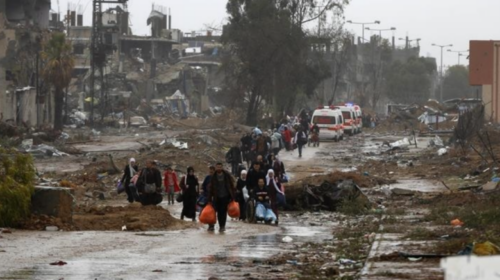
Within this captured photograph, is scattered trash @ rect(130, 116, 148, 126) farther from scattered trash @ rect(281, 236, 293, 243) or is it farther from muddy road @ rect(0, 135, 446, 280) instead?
scattered trash @ rect(281, 236, 293, 243)

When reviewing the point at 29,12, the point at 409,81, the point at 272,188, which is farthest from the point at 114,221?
the point at 409,81

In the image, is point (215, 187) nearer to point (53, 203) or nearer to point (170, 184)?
point (53, 203)

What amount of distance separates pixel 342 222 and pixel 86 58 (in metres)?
94.1

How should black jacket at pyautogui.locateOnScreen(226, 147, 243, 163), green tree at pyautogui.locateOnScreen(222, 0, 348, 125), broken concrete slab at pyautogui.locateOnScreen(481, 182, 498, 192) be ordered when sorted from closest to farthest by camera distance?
broken concrete slab at pyautogui.locateOnScreen(481, 182, 498, 192), black jacket at pyautogui.locateOnScreen(226, 147, 243, 163), green tree at pyautogui.locateOnScreen(222, 0, 348, 125)

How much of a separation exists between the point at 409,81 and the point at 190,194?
137 m

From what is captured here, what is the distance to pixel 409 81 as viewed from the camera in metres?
157

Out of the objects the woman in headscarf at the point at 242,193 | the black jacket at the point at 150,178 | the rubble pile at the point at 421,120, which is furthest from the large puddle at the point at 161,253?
the rubble pile at the point at 421,120

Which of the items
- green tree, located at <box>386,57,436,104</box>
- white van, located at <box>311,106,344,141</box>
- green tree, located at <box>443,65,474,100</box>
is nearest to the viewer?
white van, located at <box>311,106,344,141</box>

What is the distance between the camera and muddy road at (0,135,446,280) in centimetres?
1363

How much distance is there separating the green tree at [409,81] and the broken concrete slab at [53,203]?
138m

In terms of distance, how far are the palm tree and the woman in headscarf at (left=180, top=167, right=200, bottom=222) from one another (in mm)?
48358

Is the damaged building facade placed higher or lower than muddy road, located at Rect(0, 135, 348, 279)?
higher

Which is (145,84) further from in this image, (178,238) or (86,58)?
(178,238)

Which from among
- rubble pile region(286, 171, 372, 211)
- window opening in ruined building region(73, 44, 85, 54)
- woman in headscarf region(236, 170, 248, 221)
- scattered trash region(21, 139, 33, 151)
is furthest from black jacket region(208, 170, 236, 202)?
window opening in ruined building region(73, 44, 85, 54)
